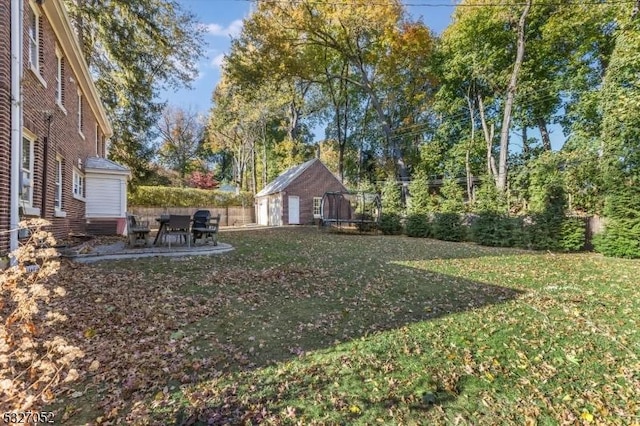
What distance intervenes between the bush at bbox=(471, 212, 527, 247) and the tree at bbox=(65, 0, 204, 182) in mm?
15771

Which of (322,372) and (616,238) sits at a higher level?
(616,238)

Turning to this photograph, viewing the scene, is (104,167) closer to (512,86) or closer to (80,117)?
(80,117)

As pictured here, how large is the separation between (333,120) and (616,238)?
26.7m

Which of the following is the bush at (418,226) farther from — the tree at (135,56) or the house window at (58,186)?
the house window at (58,186)

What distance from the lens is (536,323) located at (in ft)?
14.6

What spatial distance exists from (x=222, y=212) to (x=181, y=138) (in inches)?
498

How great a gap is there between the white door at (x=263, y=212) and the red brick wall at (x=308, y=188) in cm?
315

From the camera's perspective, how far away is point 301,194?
25.0 meters

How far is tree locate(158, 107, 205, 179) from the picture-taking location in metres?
35.0

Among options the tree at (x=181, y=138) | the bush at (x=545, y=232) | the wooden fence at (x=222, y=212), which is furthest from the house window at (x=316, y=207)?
the tree at (x=181, y=138)

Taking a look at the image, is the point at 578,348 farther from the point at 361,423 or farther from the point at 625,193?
the point at 625,193

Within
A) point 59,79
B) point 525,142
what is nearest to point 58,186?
point 59,79

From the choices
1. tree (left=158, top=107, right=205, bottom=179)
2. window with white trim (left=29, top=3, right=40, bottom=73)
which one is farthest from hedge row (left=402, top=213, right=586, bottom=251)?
tree (left=158, top=107, right=205, bottom=179)

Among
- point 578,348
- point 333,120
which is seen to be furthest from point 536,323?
point 333,120
